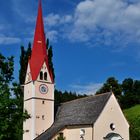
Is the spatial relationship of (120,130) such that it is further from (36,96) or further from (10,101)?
(10,101)

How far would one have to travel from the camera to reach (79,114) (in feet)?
170

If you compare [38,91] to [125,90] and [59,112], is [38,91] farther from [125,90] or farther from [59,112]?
[125,90]

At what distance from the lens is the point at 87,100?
54.1 meters

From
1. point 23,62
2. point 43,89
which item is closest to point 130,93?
point 23,62

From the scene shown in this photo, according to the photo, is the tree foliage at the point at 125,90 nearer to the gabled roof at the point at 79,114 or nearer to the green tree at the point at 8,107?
the gabled roof at the point at 79,114

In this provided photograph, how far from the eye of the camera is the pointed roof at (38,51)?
55225 millimetres

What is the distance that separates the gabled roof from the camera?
163ft

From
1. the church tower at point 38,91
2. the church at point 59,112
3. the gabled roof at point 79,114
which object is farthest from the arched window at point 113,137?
the church tower at point 38,91

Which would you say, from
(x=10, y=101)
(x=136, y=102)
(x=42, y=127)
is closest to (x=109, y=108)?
(x=42, y=127)

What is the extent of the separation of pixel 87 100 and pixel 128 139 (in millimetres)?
7231

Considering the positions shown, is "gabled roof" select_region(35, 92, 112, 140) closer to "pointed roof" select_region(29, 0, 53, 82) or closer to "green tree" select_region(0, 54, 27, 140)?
"pointed roof" select_region(29, 0, 53, 82)

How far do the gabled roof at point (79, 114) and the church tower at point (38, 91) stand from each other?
1.29 meters

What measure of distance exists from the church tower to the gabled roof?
129 centimetres

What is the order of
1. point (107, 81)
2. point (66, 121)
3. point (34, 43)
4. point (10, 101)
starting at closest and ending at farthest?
point (10, 101)
point (66, 121)
point (34, 43)
point (107, 81)
